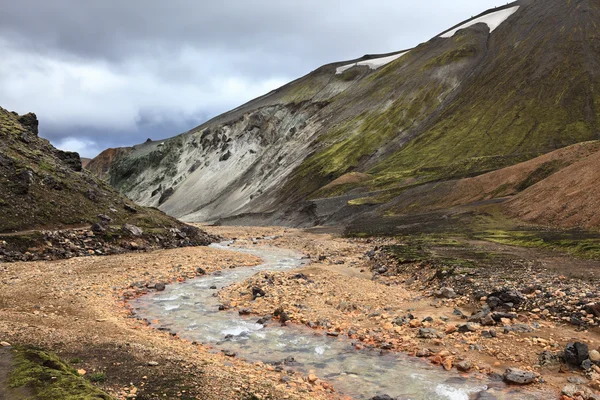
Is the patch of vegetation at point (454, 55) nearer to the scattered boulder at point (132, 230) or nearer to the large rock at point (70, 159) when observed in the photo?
the large rock at point (70, 159)

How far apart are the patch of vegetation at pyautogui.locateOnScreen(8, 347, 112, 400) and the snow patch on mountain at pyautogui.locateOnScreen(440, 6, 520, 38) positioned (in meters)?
197

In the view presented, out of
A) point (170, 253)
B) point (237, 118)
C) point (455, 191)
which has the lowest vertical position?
point (455, 191)

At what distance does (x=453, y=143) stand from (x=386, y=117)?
3541cm

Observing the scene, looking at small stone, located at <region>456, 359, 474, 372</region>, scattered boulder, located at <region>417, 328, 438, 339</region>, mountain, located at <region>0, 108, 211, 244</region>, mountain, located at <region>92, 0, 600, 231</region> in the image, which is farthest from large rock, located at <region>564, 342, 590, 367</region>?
mountain, located at <region>0, 108, 211, 244</region>

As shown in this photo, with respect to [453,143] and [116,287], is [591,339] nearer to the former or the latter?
[116,287]

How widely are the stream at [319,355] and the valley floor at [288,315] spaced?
2.21 feet

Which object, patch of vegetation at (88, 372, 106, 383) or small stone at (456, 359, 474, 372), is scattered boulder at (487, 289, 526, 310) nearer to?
small stone at (456, 359, 474, 372)

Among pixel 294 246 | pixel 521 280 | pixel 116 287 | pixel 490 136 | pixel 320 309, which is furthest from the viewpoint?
pixel 490 136

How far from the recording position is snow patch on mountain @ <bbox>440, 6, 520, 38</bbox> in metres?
175

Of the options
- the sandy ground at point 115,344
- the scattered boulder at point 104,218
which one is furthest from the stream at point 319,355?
the scattered boulder at point 104,218

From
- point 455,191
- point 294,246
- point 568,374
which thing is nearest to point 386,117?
point 455,191

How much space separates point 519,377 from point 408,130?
410ft

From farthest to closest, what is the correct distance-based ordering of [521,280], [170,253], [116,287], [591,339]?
[170,253]
[116,287]
[521,280]
[591,339]

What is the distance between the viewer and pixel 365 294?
22.5 metres
